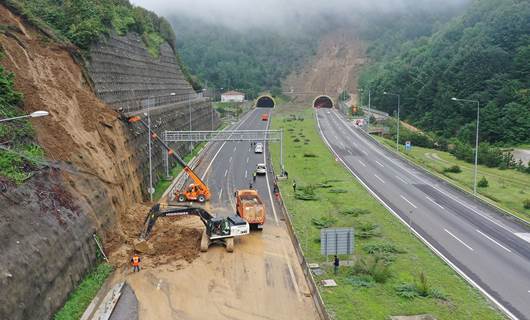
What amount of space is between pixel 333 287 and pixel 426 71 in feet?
362

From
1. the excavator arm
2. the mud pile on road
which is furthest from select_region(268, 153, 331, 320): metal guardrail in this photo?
the mud pile on road

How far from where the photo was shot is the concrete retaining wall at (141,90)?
4916cm

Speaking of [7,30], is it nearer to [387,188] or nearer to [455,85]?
[387,188]

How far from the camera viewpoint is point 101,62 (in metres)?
53.4

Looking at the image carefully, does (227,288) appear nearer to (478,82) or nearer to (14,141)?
(14,141)

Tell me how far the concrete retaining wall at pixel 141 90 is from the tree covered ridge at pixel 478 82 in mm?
50642

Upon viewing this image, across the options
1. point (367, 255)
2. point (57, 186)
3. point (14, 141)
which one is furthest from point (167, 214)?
point (367, 255)

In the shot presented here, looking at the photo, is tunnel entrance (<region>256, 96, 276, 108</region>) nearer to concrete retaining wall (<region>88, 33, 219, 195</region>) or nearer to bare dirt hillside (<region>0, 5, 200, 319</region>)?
concrete retaining wall (<region>88, 33, 219, 195</region>)

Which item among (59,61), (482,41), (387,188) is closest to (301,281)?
(387,188)

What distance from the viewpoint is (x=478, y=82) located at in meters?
104

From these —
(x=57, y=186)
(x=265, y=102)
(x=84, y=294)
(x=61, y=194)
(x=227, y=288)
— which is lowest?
(x=227, y=288)

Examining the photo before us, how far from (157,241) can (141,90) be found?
3856 cm

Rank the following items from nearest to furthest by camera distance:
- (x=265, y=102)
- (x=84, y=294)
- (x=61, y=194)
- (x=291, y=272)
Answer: (x=84, y=294) < (x=61, y=194) < (x=291, y=272) < (x=265, y=102)

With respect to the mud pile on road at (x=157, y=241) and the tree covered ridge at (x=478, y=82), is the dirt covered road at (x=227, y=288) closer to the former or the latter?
the mud pile on road at (x=157, y=241)
